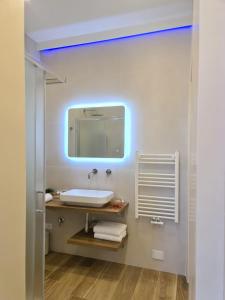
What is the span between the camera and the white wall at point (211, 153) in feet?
2.59

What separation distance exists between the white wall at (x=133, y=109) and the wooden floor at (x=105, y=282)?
14 cm

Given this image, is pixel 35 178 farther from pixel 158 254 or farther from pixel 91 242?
pixel 158 254

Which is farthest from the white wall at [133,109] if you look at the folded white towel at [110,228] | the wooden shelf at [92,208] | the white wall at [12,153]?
the white wall at [12,153]

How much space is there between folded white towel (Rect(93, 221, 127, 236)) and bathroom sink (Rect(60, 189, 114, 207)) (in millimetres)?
291

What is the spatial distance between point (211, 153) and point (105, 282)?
2274 mm

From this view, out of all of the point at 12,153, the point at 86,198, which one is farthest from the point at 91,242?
the point at 12,153

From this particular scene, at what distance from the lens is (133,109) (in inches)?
112

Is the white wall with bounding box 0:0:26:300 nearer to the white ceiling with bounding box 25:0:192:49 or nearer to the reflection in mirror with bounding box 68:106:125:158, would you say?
the white ceiling with bounding box 25:0:192:49

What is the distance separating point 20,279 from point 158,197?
187cm

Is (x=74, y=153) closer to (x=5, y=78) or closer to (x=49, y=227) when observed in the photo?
(x=49, y=227)

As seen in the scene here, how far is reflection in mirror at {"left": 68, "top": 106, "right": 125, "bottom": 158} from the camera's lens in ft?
9.51

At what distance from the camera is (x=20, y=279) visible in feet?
3.78

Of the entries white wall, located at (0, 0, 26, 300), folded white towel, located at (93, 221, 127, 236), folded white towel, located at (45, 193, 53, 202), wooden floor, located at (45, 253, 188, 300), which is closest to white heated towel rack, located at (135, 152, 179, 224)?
folded white towel, located at (93, 221, 127, 236)

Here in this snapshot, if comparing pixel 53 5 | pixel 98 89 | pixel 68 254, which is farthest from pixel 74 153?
pixel 53 5
